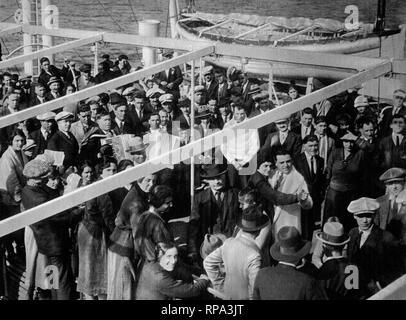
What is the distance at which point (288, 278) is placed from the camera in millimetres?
2650

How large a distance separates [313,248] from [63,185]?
51.6 inches

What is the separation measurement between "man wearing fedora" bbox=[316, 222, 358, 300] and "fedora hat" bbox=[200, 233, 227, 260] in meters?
0.47

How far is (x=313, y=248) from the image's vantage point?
11.2 feet

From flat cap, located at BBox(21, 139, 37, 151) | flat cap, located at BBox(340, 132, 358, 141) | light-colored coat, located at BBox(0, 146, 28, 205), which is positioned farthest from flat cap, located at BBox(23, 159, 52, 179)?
flat cap, located at BBox(340, 132, 358, 141)

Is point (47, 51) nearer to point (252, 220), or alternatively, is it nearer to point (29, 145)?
point (29, 145)

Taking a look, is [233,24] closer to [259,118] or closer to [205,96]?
[205,96]

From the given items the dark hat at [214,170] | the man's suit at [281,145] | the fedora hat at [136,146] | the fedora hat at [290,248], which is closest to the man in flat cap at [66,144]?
the fedora hat at [136,146]

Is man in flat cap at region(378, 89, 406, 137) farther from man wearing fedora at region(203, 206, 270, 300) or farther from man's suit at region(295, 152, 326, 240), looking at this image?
man wearing fedora at region(203, 206, 270, 300)

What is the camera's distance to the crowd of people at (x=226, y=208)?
9.52 ft

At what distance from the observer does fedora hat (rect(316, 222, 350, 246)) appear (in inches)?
117

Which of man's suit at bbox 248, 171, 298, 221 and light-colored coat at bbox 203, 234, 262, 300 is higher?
man's suit at bbox 248, 171, 298, 221

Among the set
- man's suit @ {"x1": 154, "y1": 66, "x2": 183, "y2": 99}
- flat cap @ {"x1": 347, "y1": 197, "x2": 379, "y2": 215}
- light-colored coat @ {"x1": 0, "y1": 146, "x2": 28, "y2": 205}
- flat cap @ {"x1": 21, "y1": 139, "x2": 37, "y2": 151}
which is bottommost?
light-colored coat @ {"x1": 0, "y1": 146, "x2": 28, "y2": 205}

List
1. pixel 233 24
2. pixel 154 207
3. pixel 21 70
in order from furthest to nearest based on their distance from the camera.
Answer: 1. pixel 21 70
2. pixel 233 24
3. pixel 154 207
